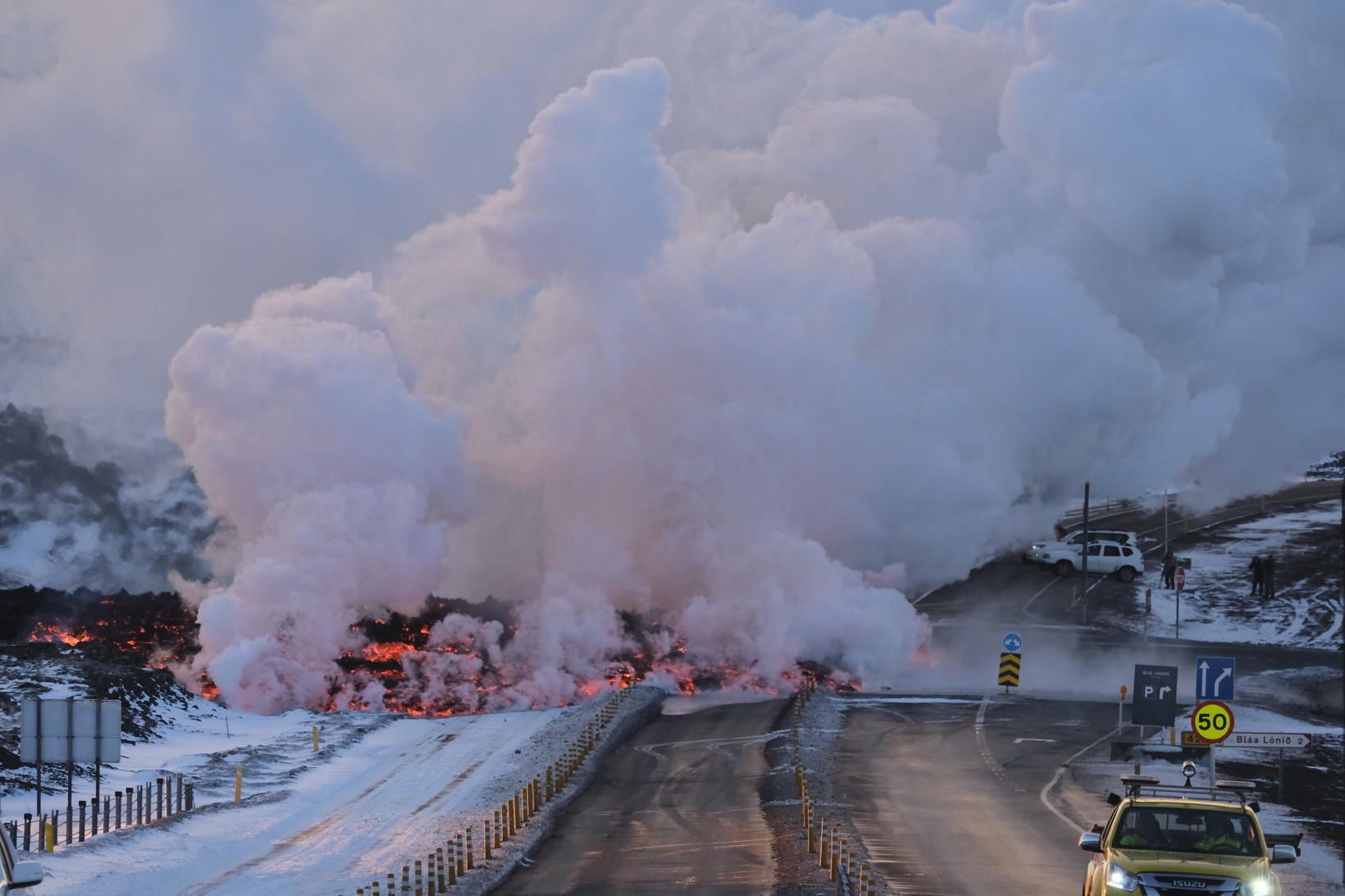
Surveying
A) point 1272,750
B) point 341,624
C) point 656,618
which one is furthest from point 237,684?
point 1272,750

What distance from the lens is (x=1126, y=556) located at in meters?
72.2

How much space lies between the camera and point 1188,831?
18.8m

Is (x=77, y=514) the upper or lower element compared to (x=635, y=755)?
upper

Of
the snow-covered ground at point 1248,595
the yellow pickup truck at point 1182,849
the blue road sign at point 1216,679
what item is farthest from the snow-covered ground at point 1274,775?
the snow-covered ground at point 1248,595

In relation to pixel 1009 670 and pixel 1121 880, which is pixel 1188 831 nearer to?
pixel 1121 880

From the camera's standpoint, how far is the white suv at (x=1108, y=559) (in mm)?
72125

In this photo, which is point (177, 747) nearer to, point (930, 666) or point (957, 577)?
point (930, 666)

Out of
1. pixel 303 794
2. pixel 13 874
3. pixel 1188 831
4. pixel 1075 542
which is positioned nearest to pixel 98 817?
pixel 303 794

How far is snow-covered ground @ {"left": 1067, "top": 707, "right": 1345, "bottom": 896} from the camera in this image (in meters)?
26.7

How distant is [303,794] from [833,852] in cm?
1698

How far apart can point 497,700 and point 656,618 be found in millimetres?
11802

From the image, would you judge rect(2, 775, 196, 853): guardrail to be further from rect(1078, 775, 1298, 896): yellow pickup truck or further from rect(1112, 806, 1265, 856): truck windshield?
rect(1112, 806, 1265, 856): truck windshield

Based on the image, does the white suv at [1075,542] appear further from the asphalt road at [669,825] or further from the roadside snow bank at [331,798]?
the asphalt road at [669,825]

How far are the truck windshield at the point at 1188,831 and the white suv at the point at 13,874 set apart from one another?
11979 millimetres
